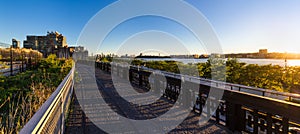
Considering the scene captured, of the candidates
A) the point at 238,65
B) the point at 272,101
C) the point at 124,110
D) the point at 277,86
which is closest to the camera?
the point at 272,101

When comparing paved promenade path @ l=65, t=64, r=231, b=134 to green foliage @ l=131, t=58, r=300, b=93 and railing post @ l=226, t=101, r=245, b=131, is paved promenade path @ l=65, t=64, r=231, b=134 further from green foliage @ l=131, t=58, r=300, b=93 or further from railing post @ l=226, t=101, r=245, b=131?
green foliage @ l=131, t=58, r=300, b=93

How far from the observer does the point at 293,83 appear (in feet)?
42.3

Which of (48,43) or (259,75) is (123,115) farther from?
(48,43)

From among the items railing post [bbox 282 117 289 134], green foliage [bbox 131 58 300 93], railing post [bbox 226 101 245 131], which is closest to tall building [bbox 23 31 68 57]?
green foliage [bbox 131 58 300 93]

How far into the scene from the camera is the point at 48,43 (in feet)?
196

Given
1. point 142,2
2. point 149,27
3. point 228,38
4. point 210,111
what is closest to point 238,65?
point 228,38

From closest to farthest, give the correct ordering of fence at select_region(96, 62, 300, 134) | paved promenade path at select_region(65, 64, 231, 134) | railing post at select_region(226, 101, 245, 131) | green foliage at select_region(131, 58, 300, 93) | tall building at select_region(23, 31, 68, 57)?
fence at select_region(96, 62, 300, 134) < railing post at select_region(226, 101, 245, 131) < paved promenade path at select_region(65, 64, 231, 134) < green foliage at select_region(131, 58, 300, 93) < tall building at select_region(23, 31, 68, 57)

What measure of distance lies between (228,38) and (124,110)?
11.2 m

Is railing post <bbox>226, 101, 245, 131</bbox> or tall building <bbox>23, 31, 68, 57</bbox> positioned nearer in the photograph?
railing post <bbox>226, 101, 245, 131</bbox>

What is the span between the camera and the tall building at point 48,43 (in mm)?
52250

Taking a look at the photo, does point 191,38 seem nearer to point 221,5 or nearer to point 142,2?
point 221,5

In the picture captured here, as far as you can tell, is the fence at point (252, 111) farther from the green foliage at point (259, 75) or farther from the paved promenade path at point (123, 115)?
the green foliage at point (259, 75)

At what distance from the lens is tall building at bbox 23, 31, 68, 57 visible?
52250 mm

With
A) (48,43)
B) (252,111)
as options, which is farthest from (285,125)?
(48,43)
